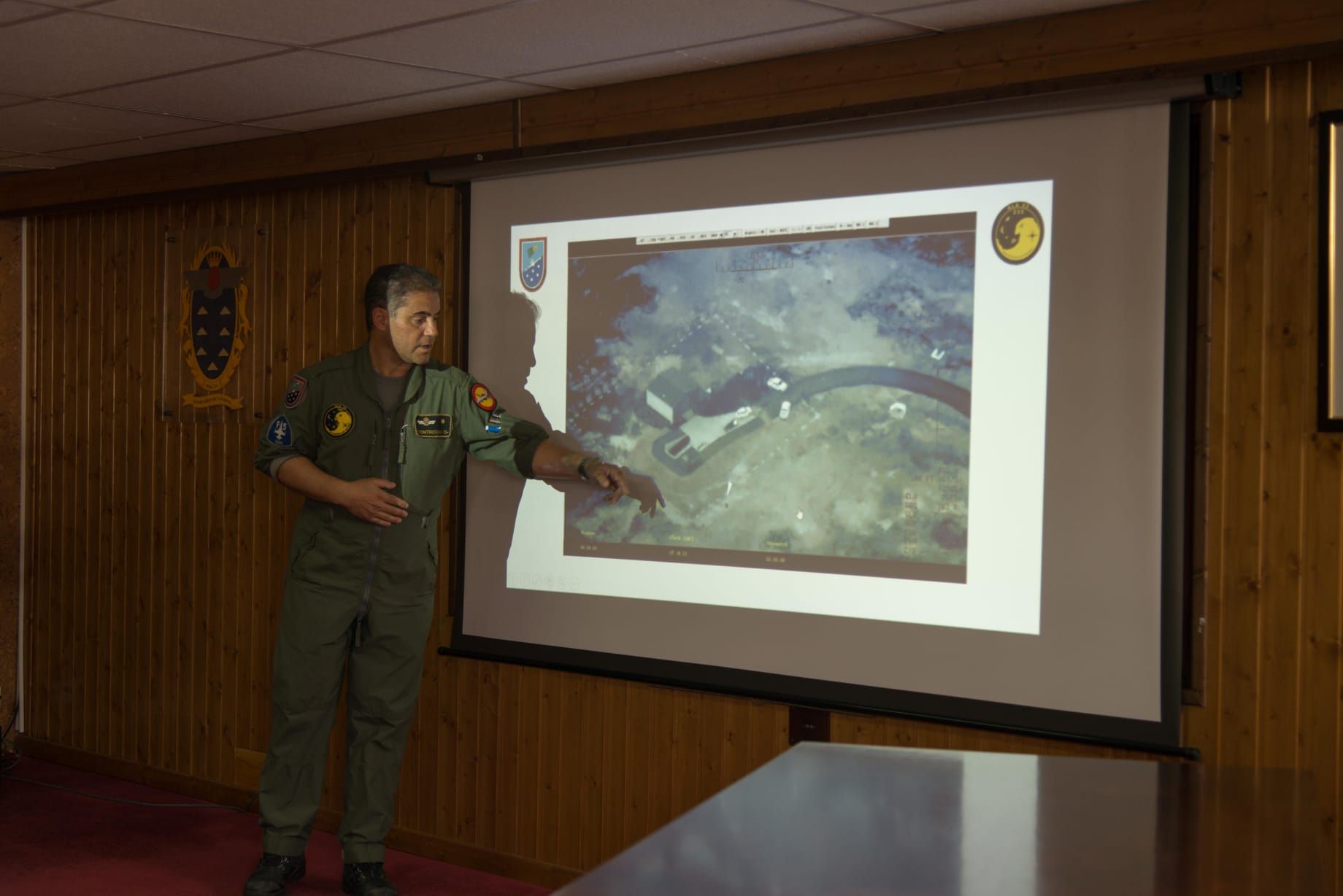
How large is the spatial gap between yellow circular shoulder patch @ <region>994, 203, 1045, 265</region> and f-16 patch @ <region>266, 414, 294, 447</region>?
2080mm

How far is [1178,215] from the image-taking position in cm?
281

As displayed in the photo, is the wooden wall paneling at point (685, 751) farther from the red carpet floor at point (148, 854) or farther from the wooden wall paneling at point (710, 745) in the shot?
the red carpet floor at point (148, 854)

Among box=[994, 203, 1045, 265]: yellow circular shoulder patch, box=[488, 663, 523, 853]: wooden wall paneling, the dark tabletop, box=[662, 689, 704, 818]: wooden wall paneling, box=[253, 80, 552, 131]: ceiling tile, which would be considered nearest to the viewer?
the dark tabletop

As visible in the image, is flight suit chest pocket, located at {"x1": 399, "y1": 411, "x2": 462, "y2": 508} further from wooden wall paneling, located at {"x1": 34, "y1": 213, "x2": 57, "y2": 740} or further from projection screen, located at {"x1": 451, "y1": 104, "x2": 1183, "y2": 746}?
wooden wall paneling, located at {"x1": 34, "y1": 213, "x2": 57, "y2": 740}

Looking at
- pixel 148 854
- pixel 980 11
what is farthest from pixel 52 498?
pixel 980 11

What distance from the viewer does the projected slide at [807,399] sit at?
10.0 feet

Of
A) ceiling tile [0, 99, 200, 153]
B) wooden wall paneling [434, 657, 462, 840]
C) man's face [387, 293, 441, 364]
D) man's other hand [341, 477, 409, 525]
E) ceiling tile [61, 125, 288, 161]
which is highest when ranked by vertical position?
ceiling tile [61, 125, 288, 161]

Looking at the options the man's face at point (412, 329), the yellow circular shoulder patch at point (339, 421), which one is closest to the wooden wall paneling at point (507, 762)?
the yellow circular shoulder patch at point (339, 421)

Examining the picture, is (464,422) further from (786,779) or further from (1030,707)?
(786,779)

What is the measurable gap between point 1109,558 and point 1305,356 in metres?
A: 0.62

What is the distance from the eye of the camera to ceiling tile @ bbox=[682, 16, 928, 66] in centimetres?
304

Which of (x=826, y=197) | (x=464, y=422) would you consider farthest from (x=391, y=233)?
(x=826, y=197)

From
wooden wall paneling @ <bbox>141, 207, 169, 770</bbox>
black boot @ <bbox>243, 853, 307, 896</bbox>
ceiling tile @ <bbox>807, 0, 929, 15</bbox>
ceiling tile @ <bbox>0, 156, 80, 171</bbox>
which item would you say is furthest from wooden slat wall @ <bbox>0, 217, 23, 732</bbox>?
ceiling tile @ <bbox>807, 0, 929, 15</bbox>

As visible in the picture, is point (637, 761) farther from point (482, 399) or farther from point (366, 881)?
point (482, 399)
